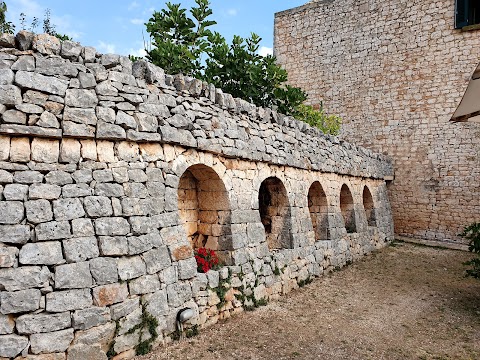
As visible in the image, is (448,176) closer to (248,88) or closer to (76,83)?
(248,88)

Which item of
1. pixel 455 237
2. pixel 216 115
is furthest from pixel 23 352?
pixel 455 237

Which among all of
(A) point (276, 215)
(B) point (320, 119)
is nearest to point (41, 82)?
(A) point (276, 215)

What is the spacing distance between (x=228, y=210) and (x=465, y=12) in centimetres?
1155

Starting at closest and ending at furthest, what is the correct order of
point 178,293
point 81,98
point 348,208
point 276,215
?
point 81,98
point 178,293
point 276,215
point 348,208

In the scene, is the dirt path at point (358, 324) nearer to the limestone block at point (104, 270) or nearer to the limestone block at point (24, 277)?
the limestone block at point (104, 270)

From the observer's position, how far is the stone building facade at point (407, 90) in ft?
39.3

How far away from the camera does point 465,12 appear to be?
1187cm

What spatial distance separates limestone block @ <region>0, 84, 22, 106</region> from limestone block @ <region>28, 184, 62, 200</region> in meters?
0.83

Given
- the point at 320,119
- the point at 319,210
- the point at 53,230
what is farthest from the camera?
the point at 320,119

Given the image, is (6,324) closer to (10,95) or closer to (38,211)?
(38,211)

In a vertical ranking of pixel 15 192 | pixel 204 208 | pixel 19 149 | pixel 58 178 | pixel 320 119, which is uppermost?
pixel 320 119

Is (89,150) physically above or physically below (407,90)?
below

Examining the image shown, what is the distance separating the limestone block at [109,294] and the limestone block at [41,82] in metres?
2.05

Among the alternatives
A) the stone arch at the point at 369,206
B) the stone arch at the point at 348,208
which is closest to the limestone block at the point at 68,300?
the stone arch at the point at 348,208
